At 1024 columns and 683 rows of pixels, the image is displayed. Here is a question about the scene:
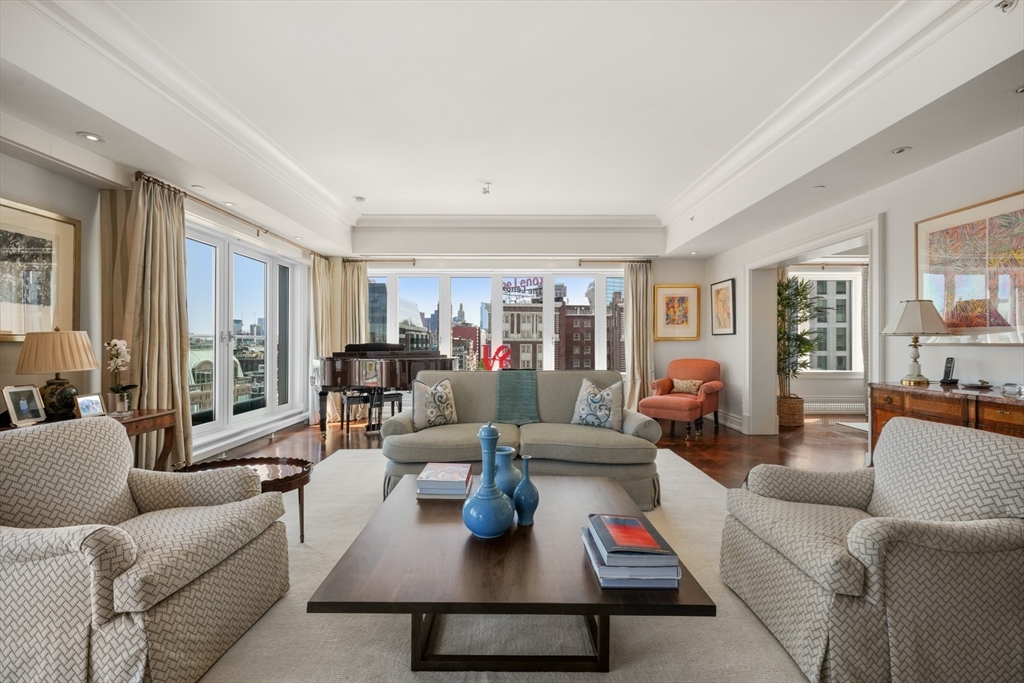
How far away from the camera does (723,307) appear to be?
6.51 meters

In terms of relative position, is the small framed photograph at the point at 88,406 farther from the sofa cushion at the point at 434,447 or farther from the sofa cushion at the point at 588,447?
the sofa cushion at the point at 588,447

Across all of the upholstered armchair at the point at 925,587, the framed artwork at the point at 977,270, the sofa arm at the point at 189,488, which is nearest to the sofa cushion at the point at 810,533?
the upholstered armchair at the point at 925,587

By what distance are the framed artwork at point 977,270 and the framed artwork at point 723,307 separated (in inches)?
113

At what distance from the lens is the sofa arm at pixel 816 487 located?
2.08 m

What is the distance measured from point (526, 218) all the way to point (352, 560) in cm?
545

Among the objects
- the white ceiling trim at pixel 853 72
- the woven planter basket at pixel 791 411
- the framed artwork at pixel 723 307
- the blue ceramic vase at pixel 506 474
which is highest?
the white ceiling trim at pixel 853 72

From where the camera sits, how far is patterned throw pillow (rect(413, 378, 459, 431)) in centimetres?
367

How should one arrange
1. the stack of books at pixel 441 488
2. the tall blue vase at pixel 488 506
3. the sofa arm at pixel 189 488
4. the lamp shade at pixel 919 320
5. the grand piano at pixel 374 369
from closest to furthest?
the tall blue vase at pixel 488 506
the sofa arm at pixel 189 488
the stack of books at pixel 441 488
the lamp shade at pixel 919 320
the grand piano at pixel 374 369

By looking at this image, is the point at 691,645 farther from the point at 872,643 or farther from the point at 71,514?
the point at 71,514

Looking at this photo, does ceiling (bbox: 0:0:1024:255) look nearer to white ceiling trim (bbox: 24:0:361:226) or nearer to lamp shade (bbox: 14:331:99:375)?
white ceiling trim (bbox: 24:0:361:226)

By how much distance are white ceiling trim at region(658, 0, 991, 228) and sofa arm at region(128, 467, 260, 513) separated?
3821mm

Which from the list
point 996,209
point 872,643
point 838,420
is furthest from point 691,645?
point 838,420

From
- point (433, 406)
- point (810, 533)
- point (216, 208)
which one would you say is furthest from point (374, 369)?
point (810, 533)

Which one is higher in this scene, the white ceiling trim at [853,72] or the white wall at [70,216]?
the white ceiling trim at [853,72]
